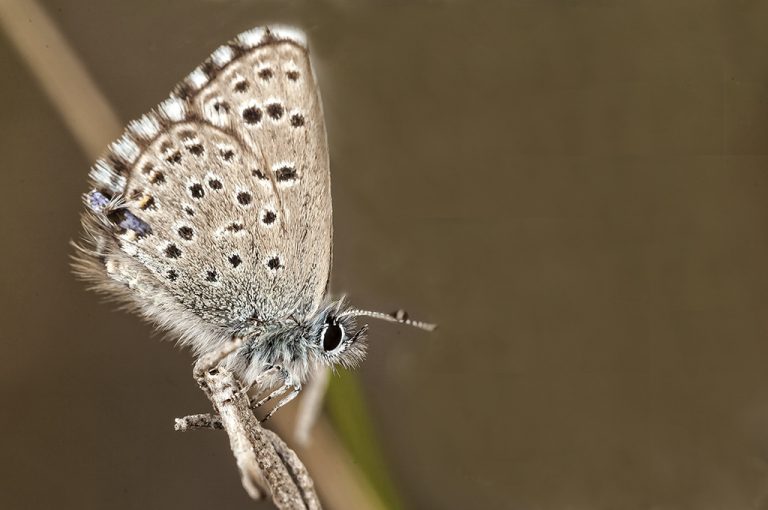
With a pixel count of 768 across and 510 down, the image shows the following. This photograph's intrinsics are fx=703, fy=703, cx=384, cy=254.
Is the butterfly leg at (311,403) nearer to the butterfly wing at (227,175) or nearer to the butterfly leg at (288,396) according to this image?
the butterfly leg at (288,396)

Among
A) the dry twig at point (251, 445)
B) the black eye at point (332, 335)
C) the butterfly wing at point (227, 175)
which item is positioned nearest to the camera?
the dry twig at point (251, 445)

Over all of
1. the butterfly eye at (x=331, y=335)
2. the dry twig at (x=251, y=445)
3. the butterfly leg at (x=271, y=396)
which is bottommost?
the dry twig at (x=251, y=445)

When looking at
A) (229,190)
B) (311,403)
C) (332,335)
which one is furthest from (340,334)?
(229,190)

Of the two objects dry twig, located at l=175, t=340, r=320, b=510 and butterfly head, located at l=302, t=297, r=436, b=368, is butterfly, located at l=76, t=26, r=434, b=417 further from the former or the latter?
dry twig, located at l=175, t=340, r=320, b=510

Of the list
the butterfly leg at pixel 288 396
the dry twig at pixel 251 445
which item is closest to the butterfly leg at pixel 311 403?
the butterfly leg at pixel 288 396

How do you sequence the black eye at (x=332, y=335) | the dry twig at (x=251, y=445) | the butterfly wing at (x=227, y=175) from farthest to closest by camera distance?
the black eye at (x=332, y=335) → the butterfly wing at (x=227, y=175) → the dry twig at (x=251, y=445)

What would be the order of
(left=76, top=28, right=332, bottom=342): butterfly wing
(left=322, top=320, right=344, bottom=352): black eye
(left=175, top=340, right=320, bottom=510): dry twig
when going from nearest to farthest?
(left=175, top=340, right=320, bottom=510): dry twig
(left=76, top=28, right=332, bottom=342): butterfly wing
(left=322, top=320, right=344, bottom=352): black eye

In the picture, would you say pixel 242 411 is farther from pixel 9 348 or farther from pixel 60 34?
pixel 60 34

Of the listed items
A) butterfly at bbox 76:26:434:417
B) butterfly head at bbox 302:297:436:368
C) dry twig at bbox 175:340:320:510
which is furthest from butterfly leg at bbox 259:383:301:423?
dry twig at bbox 175:340:320:510
